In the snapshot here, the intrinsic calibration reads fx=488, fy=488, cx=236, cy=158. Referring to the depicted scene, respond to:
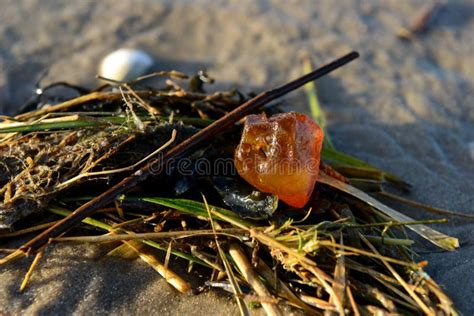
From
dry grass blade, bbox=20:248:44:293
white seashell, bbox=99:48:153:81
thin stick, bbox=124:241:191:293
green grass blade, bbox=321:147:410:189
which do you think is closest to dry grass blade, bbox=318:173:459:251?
green grass blade, bbox=321:147:410:189

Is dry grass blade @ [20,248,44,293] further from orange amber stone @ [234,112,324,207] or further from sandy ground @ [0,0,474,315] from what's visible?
sandy ground @ [0,0,474,315]

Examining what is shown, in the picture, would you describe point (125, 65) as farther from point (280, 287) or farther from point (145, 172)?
point (280, 287)

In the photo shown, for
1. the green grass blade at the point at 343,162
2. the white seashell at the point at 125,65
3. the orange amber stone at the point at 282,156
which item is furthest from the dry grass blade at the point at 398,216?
the white seashell at the point at 125,65

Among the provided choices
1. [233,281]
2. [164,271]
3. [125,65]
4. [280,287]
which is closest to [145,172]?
[164,271]

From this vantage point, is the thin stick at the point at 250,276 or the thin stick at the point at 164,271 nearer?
the thin stick at the point at 250,276

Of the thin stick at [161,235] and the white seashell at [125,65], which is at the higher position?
the white seashell at [125,65]

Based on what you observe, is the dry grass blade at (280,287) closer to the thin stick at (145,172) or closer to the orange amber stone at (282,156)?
the orange amber stone at (282,156)
